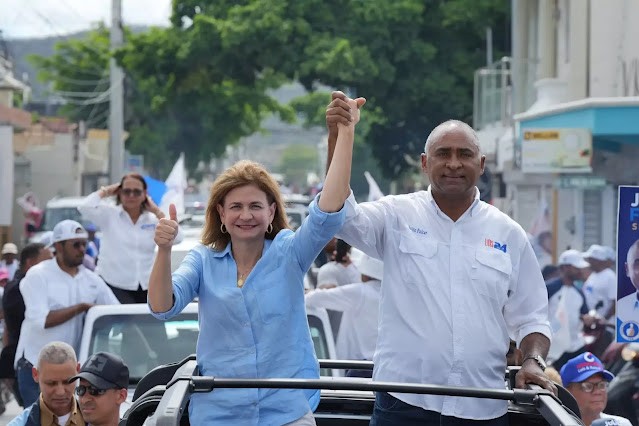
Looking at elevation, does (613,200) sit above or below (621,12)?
below

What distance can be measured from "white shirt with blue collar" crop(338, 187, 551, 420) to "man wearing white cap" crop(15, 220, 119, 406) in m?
4.12

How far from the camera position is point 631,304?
670cm

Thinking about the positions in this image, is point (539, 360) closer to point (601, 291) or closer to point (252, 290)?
point (252, 290)

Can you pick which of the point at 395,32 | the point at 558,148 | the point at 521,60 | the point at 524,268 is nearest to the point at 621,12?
the point at 558,148

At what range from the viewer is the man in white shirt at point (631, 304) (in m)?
6.64

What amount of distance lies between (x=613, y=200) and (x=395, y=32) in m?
11.7

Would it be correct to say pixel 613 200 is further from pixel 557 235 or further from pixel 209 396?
pixel 209 396

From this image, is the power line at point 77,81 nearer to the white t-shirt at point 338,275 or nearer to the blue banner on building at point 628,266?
the white t-shirt at point 338,275

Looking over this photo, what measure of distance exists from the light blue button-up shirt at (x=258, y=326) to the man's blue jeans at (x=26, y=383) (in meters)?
4.22

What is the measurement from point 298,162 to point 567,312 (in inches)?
6424

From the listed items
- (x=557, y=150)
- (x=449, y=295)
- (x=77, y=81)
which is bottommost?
(x=449, y=295)

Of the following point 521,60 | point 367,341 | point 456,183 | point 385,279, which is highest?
point 521,60

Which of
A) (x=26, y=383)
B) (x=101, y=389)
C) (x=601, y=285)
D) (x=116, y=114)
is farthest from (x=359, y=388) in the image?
(x=116, y=114)

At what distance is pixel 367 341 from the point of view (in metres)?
8.08
